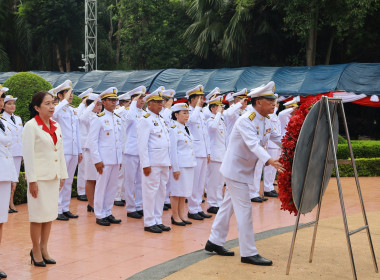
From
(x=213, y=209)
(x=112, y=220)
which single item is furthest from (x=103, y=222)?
(x=213, y=209)

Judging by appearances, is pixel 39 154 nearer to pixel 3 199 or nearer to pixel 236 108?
pixel 3 199

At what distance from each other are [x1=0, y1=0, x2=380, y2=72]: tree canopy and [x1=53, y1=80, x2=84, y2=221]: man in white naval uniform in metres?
12.4

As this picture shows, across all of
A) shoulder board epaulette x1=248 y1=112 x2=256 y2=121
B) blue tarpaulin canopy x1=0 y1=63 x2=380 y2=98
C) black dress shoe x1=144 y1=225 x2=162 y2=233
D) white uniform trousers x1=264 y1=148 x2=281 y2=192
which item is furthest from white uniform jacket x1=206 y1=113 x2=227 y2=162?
blue tarpaulin canopy x1=0 y1=63 x2=380 y2=98

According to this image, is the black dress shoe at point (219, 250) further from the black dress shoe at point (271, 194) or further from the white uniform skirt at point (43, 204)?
the black dress shoe at point (271, 194)

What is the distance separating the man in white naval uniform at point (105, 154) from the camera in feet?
24.7

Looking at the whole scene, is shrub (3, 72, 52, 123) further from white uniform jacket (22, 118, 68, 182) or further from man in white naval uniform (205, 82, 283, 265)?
man in white naval uniform (205, 82, 283, 265)

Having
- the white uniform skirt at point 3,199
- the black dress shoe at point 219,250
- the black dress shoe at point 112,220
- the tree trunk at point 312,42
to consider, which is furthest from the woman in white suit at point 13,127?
the tree trunk at point 312,42

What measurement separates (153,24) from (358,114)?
10.6m

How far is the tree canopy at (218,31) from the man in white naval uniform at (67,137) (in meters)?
12.4

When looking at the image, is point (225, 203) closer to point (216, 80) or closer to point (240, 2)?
point (216, 80)

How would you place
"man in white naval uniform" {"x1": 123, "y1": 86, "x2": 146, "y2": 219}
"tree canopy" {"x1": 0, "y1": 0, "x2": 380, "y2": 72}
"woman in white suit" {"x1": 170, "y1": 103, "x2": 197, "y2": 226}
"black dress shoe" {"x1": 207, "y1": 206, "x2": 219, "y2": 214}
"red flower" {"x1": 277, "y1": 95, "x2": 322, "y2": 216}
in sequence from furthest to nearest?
"tree canopy" {"x1": 0, "y1": 0, "x2": 380, "y2": 72} → "black dress shoe" {"x1": 207, "y1": 206, "x2": 219, "y2": 214} → "man in white naval uniform" {"x1": 123, "y1": 86, "x2": 146, "y2": 219} → "woman in white suit" {"x1": 170, "y1": 103, "x2": 197, "y2": 226} → "red flower" {"x1": 277, "y1": 95, "x2": 322, "y2": 216}

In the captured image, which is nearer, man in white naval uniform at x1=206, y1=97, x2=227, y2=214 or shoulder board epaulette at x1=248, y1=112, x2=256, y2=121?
shoulder board epaulette at x1=248, y1=112, x2=256, y2=121

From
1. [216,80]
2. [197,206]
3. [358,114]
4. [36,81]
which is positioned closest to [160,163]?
[197,206]

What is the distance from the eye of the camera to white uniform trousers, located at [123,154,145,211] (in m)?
8.30
